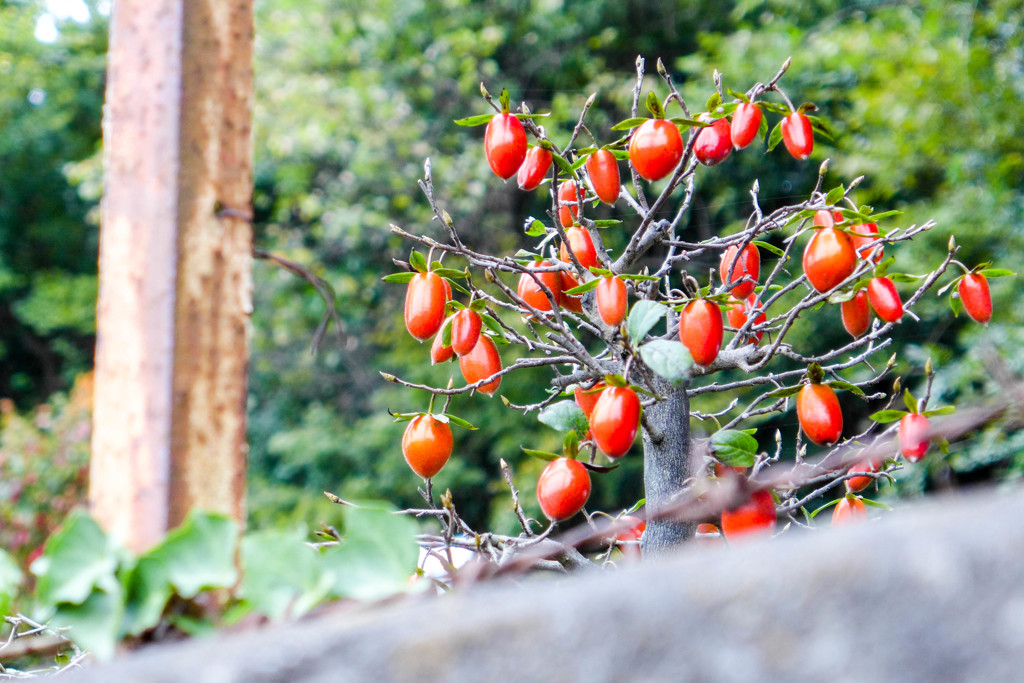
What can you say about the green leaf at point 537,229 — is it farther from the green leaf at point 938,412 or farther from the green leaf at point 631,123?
the green leaf at point 938,412

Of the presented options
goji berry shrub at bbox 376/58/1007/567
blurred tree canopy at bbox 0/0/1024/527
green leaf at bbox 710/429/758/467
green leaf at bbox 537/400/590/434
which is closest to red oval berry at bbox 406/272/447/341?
goji berry shrub at bbox 376/58/1007/567

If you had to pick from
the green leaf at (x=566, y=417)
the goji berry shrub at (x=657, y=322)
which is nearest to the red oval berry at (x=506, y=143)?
the goji berry shrub at (x=657, y=322)

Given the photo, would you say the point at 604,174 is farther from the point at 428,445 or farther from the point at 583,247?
the point at 428,445

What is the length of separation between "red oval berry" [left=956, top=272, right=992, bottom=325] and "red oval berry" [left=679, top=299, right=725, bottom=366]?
9.7 inches

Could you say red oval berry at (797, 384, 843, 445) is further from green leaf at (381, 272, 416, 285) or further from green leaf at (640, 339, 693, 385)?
green leaf at (381, 272, 416, 285)

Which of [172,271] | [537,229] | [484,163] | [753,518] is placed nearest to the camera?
[172,271]

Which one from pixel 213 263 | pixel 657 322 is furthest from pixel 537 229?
pixel 213 263

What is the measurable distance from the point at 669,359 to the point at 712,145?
8.6 inches

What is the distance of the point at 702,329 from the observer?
519 millimetres

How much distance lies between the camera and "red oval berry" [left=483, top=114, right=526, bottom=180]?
64 cm

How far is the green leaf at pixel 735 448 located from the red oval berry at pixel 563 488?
0.34 feet

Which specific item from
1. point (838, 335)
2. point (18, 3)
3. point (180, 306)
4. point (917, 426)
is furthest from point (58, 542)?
point (18, 3)

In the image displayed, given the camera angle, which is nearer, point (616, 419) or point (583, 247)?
point (616, 419)

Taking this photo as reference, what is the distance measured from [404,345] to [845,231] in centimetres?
231
